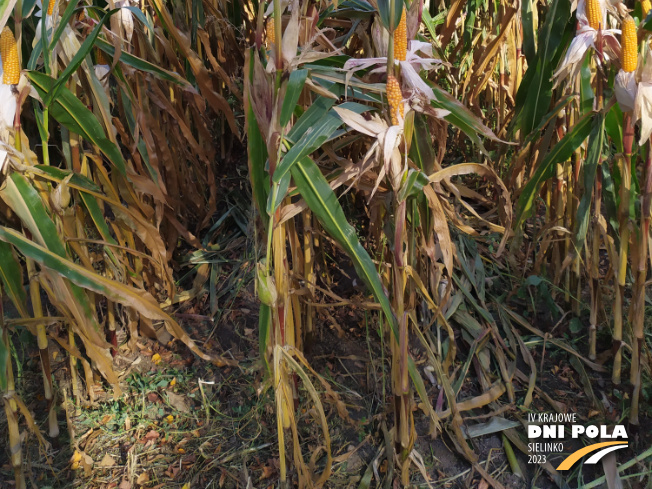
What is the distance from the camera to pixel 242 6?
2199 millimetres

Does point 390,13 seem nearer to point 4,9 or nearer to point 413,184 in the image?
point 413,184

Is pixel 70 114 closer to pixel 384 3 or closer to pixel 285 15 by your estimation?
pixel 285 15

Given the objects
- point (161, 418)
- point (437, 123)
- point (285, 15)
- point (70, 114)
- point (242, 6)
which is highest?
point (242, 6)

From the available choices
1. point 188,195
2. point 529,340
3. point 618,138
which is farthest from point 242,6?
point 529,340

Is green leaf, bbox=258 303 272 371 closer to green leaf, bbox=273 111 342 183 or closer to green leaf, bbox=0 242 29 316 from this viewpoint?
green leaf, bbox=273 111 342 183

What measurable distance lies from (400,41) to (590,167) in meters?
0.69

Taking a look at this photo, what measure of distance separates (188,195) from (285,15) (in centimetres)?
99

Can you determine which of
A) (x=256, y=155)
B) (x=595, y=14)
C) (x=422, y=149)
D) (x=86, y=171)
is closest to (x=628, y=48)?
(x=595, y=14)

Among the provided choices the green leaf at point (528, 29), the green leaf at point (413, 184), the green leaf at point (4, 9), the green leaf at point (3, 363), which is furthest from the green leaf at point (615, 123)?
the green leaf at point (3, 363)

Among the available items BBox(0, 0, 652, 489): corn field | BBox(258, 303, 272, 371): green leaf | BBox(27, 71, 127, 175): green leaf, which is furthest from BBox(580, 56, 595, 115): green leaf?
BBox(27, 71, 127, 175): green leaf

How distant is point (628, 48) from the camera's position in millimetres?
1263

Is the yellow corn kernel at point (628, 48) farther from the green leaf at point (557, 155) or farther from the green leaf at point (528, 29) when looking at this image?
the green leaf at point (528, 29)

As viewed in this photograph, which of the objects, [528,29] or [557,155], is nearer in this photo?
[557,155]

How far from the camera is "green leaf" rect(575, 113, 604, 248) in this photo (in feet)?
4.51
